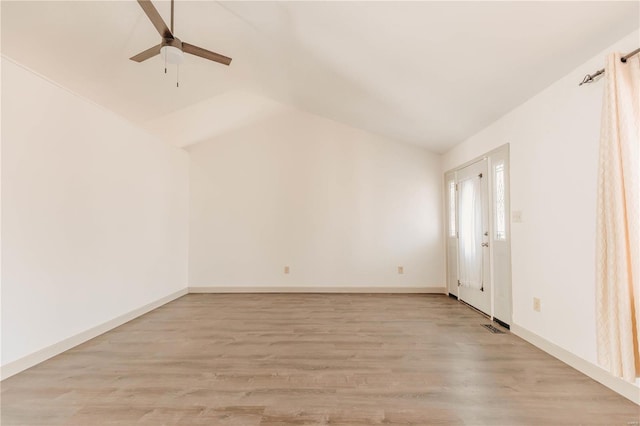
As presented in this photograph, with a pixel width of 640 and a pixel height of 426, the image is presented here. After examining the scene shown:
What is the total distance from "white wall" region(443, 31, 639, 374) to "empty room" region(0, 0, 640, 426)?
2cm

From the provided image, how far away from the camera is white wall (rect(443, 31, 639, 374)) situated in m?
2.13

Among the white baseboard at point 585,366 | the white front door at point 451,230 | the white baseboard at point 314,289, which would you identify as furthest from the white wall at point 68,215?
the white front door at point 451,230

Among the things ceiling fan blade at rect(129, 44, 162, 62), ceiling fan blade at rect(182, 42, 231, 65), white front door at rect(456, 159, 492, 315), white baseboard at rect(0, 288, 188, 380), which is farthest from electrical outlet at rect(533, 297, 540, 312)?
white baseboard at rect(0, 288, 188, 380)

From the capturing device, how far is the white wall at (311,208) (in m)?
4.85

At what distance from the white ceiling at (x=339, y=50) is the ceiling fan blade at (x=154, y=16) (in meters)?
0.58

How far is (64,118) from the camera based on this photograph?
262cm

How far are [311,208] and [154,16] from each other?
11.5 feet

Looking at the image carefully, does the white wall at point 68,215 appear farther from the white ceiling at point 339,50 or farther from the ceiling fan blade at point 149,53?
the ceiling fan blade at point 149,53

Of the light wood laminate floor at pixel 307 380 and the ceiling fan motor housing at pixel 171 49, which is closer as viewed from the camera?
the light wood laminate floor at pixel 307 380

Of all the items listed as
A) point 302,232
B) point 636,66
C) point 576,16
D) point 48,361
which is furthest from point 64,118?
point 636,66

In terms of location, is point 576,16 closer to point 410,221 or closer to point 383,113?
Result: point 383,113

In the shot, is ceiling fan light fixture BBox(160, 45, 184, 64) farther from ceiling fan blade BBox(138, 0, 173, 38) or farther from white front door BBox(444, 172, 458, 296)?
white front door BBox(444, 172, 458, 296)

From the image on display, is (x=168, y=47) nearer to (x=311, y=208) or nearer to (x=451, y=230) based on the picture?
(x=311, y=208)

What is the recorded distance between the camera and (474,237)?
149 inches
